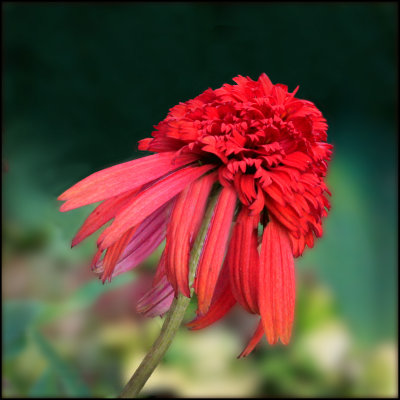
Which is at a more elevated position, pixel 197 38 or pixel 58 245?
pixel 197 38

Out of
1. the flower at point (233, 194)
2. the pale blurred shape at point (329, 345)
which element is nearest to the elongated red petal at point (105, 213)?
the flower at point (233, 194)

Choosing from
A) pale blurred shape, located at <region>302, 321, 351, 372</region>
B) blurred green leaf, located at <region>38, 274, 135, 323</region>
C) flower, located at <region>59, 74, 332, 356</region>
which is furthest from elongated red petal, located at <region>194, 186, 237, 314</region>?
pale blurred shape, located at <region>302, 321, 351, 372</region>

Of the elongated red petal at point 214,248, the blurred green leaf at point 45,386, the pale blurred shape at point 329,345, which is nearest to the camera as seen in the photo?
the elongated red petal at point 214,248

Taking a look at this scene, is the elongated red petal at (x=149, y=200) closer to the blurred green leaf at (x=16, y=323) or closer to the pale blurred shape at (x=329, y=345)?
the blurred green leaf at (x=16, y=323)

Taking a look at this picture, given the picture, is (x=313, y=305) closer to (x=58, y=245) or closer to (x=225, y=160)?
(x=58, y=245)

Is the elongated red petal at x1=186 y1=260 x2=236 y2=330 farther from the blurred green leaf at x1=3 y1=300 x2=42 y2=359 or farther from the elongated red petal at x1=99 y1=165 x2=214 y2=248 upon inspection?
the blurred green leaf at x1=3 y1=300 x2=42 y2=359

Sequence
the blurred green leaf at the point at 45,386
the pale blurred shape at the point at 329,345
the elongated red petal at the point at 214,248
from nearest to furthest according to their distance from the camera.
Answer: the elongated red petal at the point at 214,248 < the blurred green leaf at the point at 45,386 < the pale blurred shape at the point at 329,345

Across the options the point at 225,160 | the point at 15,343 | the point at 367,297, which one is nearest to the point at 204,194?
the point at 225,160
